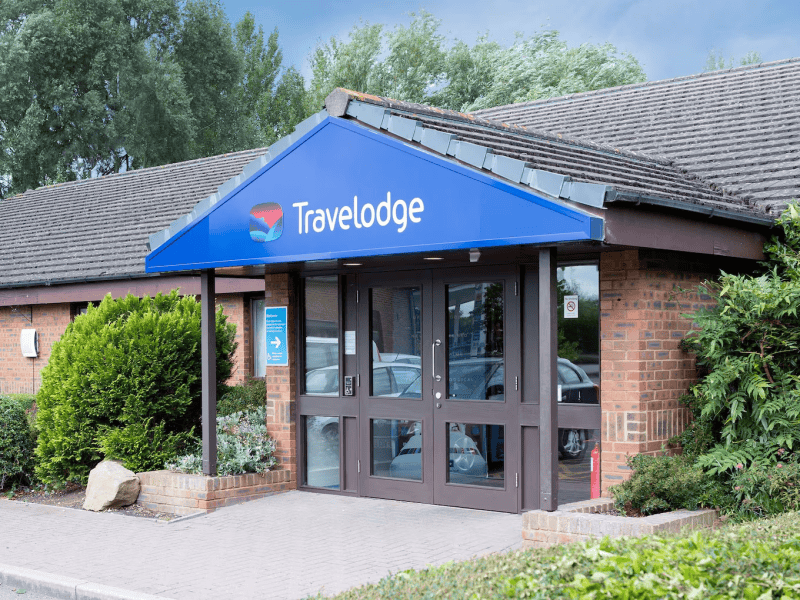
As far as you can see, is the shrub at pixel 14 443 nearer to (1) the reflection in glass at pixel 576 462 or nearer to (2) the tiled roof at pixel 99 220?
(2) the tiled roof at pixel 99 220

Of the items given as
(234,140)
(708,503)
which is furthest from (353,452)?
(234,140)

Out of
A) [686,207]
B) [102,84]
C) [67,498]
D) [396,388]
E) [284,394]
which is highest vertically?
[102,84]

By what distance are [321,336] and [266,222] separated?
5.98ft

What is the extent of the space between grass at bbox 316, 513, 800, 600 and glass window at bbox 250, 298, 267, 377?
31.0ft

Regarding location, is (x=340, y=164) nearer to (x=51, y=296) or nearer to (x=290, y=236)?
(x=290, y=236)

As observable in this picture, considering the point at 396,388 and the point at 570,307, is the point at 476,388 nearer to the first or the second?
the point at 396,388

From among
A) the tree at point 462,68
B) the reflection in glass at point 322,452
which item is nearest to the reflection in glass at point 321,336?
the reflection in glass at point 322,452

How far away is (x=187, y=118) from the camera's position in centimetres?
2942

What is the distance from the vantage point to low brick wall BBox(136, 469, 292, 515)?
30.2 feet

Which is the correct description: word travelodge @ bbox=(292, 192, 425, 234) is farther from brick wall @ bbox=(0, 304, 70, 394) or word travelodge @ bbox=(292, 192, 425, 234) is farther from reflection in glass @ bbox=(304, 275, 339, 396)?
brick wall @ bbox=(0, 304, 70, 394)

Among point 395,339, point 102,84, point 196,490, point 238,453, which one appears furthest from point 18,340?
point 102,84

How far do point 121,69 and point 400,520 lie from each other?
24.6m

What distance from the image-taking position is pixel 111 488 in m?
9.45

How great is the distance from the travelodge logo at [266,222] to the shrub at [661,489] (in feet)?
13.1
